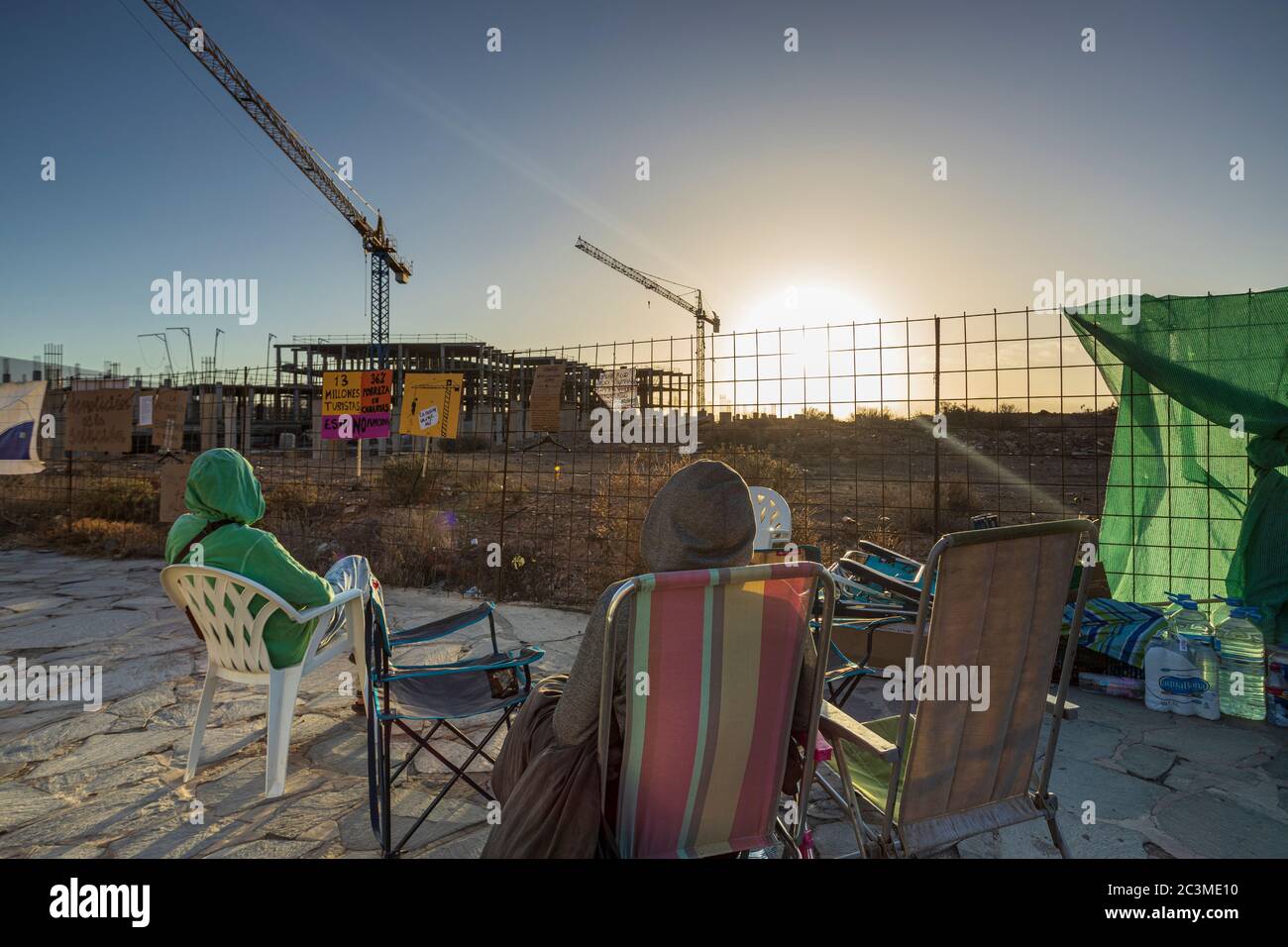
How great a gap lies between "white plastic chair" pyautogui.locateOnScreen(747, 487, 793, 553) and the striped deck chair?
245cm

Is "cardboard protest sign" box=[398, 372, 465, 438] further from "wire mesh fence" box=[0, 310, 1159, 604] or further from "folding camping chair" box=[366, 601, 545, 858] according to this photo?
"folding camping chair" box=[366, 601, 545, 858]

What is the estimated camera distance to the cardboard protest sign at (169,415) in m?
8.96

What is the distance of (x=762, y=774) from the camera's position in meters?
1.71

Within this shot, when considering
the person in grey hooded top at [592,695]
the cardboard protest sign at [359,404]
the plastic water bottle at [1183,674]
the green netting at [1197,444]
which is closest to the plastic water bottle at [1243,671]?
the plastic water bottle at [1183,674]

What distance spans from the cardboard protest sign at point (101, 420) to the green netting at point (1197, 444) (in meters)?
10.9

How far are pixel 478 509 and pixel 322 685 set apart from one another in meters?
6.57

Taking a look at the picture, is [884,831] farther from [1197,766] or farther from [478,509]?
[478,509]

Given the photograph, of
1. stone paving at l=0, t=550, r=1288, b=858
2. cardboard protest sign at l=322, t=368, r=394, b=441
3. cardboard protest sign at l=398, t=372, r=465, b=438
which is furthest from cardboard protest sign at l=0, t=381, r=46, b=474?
stone paving at l=0, t=550, r=1288, b=858

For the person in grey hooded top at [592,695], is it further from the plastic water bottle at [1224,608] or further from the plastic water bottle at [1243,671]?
the plastic water bottle at [1224,608]

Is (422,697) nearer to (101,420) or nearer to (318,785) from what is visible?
(318,785)

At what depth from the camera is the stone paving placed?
8.12 feet

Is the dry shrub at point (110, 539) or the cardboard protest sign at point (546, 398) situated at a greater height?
the cardboard protest sign at point (546, 398)

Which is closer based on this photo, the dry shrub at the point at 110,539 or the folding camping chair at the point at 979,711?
the folding camping chair at the point at 979,711
